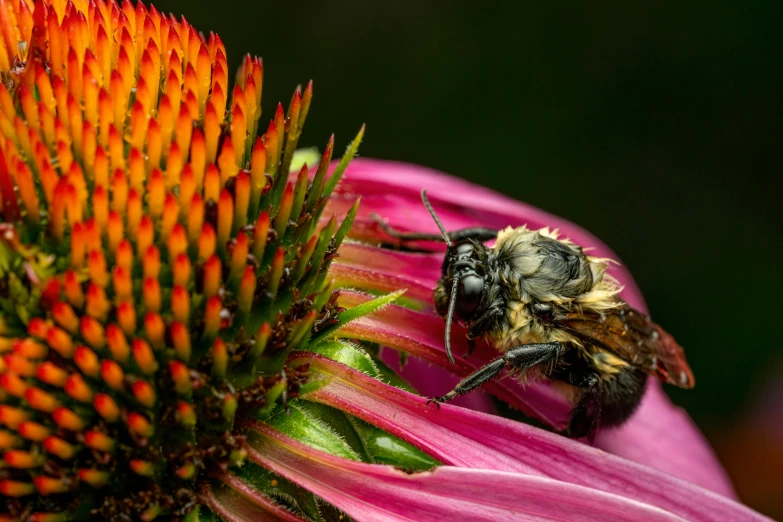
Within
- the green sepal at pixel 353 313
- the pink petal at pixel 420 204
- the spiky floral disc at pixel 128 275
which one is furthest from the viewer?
the pink petal at pixel 420 204

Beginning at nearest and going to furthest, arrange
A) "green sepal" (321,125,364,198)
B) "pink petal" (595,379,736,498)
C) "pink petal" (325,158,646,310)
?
"green sepal" (321,125,364,198)
"pink petal" (595,379,736,498)
"pink petal" (325,158,646,310)

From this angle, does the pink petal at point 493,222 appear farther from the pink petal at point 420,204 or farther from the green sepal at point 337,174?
the green sepal at point 337,174

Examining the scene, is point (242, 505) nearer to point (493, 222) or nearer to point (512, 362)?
point (512, 362)

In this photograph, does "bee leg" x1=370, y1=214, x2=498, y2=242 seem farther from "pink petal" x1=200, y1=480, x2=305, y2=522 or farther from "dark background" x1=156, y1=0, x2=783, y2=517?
"dark background" x1=156, y1=0, x2=783, y2=517

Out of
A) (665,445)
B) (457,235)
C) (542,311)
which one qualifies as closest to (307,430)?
(542,311)

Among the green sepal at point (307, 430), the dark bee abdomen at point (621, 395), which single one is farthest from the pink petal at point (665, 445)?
the green sepal at point (307, 430)

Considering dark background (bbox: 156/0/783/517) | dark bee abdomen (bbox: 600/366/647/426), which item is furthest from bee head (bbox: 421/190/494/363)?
dark background (bbox: 156/0/783/517)

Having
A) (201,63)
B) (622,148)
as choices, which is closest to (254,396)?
(201,63)
